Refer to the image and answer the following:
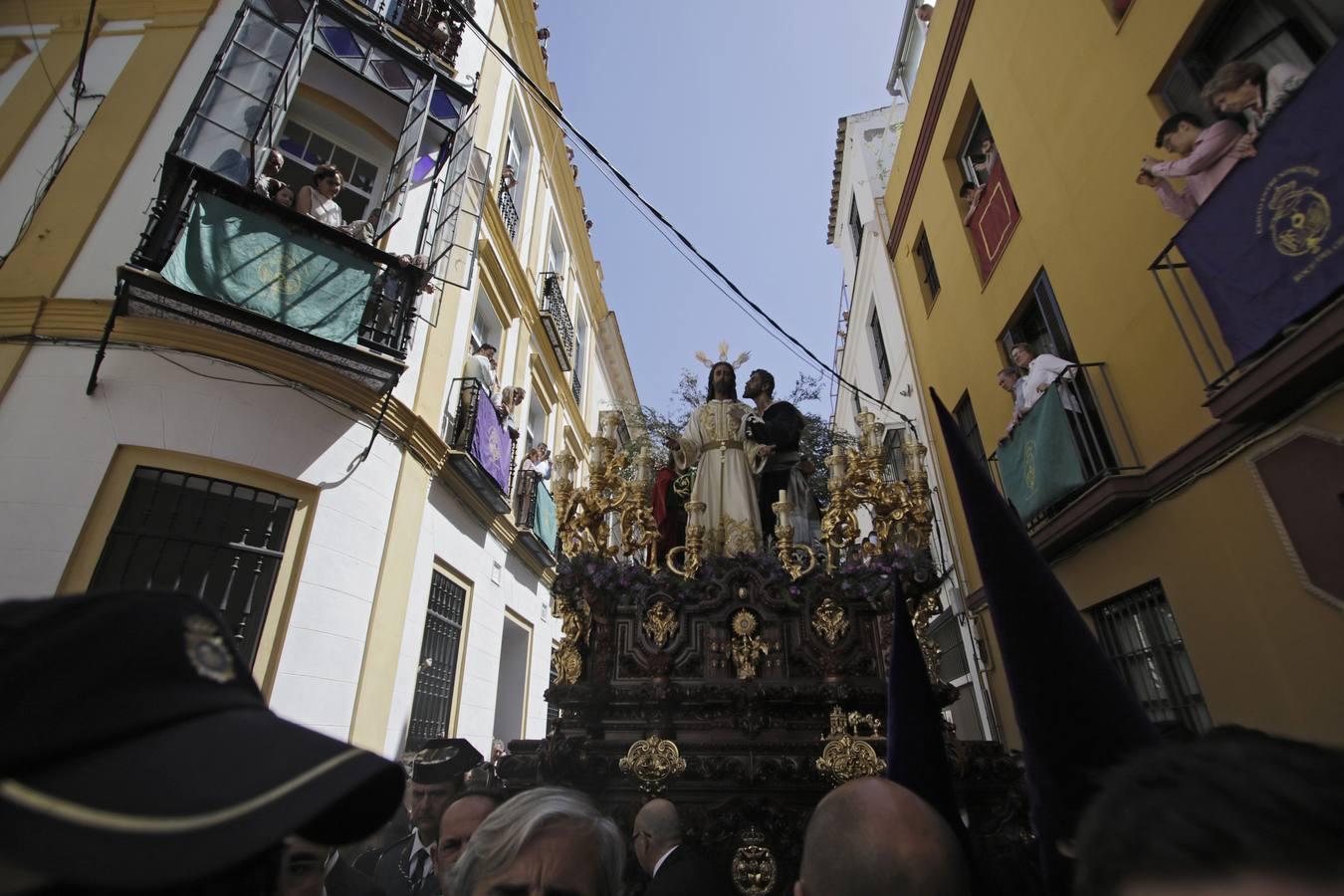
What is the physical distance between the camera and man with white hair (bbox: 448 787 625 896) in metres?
1.85

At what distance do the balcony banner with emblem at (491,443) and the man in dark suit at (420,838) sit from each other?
16.0ft

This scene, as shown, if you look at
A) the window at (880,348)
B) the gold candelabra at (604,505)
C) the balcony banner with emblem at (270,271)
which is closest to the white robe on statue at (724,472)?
the gold candelabra at (604,505)

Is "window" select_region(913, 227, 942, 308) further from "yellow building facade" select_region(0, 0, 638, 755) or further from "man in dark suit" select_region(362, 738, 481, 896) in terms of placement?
"man in dark suit" select_region(362, 738, 481, 896)

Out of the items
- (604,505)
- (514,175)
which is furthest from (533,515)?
(604,505)

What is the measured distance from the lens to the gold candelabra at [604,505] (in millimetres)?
4367

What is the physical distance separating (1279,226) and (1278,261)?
0.78ft

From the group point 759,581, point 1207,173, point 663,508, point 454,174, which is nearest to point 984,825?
point 759,581

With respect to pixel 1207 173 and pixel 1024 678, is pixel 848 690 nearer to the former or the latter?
pixel 1024 678

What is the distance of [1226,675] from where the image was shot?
5.30 m

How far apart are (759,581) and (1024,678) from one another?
2.41 metres

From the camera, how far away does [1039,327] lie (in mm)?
8602

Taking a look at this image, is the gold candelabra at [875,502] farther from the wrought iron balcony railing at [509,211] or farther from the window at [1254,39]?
the wrought iron balcony railing at [509,211]

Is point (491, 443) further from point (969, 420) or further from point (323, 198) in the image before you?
point (969, 420)

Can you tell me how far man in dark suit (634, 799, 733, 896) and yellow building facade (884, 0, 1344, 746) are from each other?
2770mm
